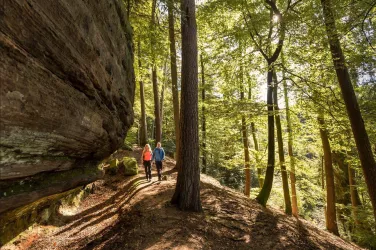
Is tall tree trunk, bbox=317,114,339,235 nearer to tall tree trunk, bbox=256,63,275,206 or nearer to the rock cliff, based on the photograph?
tall tree trunk, bbox=256,63,275,206

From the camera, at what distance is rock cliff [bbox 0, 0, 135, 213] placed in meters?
2.67

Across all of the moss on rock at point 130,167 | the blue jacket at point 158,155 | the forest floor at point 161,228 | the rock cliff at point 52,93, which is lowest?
the forest floor at point 161,228

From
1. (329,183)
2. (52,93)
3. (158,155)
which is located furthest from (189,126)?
(329,183)

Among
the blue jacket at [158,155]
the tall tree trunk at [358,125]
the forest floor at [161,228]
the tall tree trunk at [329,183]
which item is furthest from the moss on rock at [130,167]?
the tall tree trunk at [329,183]

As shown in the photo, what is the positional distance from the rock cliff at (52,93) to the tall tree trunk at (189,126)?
2.17 m

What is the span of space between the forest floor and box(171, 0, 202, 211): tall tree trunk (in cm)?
49

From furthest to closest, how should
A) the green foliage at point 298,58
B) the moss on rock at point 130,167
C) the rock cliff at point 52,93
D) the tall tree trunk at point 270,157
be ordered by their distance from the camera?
the moss on rock at point 130,167, the tall tree trunk at point 270,157, the green foliage at point 298,58, the rock cliff at point 52,93

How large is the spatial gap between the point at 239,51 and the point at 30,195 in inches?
411

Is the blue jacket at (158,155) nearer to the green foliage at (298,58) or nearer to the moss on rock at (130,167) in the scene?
the moss on rock at (130,167)

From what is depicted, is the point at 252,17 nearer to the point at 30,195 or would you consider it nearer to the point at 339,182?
the point at 30,195

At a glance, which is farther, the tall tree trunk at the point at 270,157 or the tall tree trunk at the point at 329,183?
the tall tree trunk at the point at 329,183

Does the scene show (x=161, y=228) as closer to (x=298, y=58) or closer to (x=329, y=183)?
(x=298, y=58)

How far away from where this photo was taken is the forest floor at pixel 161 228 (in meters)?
5.23

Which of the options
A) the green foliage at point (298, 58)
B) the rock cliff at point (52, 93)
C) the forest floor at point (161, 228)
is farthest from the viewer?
the green foliage at point (298, 58)
